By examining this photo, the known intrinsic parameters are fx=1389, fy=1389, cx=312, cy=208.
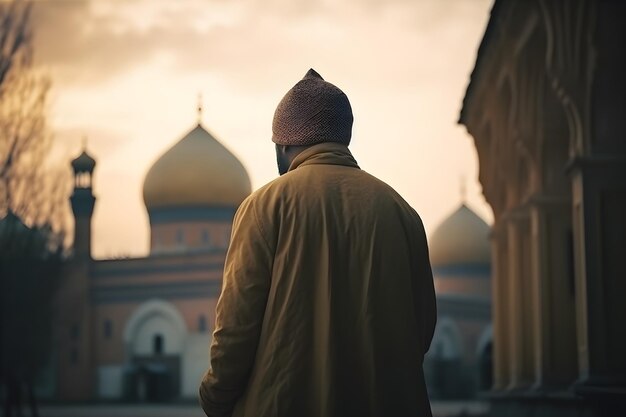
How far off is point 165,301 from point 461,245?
1545 cm

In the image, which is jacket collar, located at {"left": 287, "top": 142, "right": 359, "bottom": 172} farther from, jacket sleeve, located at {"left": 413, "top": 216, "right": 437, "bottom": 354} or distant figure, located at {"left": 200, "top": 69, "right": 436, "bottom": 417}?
jacket sleeve, located at {"left": 413, "top": 216, "right": 437, "bottom": 354}

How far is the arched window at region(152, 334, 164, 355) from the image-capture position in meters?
46.9

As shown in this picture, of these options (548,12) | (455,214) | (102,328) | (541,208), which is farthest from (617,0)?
(455,214)

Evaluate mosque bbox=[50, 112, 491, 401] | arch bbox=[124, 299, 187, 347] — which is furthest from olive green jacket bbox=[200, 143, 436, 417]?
arch bbox=[124, 299, 187, 347]

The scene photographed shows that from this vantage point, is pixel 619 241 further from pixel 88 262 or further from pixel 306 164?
pixel 88 262

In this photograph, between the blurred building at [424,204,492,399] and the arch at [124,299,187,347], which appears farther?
the blurred building at [424,204,492,399]

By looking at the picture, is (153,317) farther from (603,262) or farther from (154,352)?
(603,262)

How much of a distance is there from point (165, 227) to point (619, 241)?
40255mm

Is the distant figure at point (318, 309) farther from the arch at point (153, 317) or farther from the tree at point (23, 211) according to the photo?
the arch at point (153, 317)

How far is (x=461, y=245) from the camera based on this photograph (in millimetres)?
57281

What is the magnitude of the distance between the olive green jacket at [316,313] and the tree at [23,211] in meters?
17.7

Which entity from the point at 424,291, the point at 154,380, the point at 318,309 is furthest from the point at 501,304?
the point at 154,380

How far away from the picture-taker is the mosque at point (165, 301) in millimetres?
45906

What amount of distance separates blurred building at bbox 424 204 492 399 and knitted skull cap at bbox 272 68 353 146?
1844 inches
